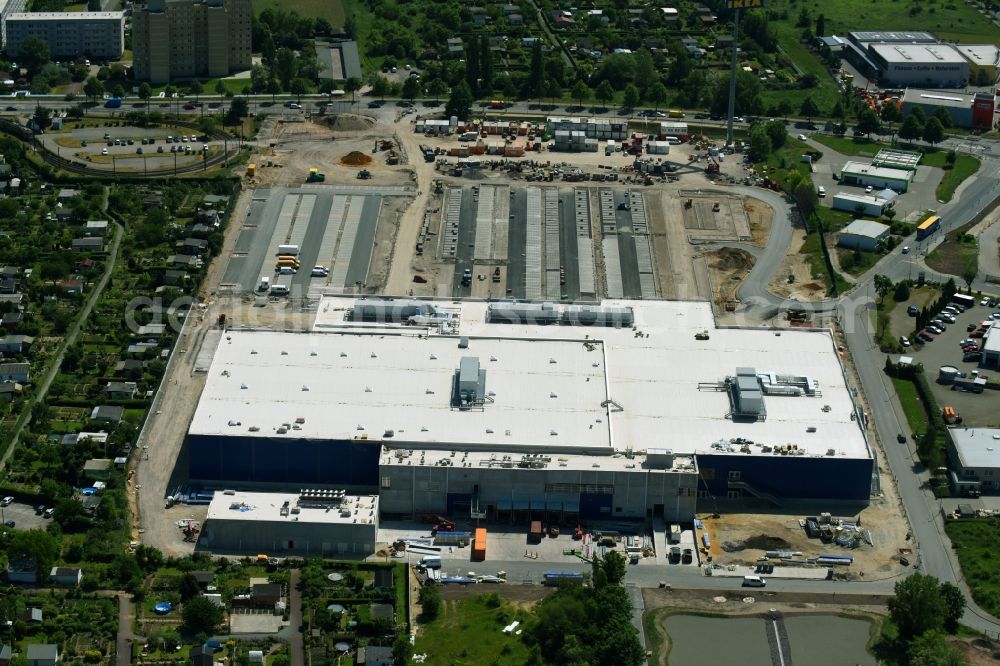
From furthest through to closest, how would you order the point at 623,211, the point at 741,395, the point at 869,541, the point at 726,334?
the point at 623,211 < the point at 726,334 < the point at 741,395 < the point at 869,541

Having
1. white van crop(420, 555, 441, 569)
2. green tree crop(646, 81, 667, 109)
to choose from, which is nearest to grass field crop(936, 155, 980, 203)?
green tree crop(646, 81, 667, 109)

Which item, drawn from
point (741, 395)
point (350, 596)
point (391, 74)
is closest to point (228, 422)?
point (350, 596)

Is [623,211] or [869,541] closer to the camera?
[869,541]

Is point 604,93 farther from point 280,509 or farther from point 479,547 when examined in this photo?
point 280,509

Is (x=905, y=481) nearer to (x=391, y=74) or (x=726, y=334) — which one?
(x=726, y=334)

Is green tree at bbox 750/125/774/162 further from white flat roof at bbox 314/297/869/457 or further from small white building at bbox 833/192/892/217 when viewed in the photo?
white flat roof at bbox 314/297/869/457

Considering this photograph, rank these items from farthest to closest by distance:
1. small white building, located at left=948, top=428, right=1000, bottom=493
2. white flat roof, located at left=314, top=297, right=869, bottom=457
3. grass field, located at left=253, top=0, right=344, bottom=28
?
1. grass field, located at left=253, top=0, right=344, bottom=28
2. white flat roof, located at left=314, top=297, right=869, bottom=457
3. small white building, located at left=948, top=428, right=1000, bottom=493
